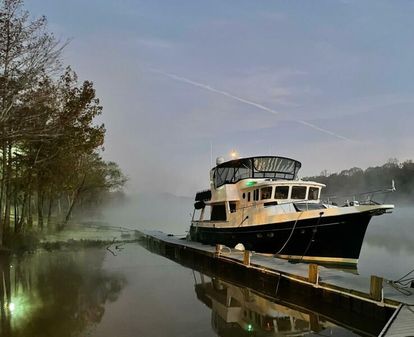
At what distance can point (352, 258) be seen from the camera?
20.6 metres

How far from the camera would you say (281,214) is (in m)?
21.2

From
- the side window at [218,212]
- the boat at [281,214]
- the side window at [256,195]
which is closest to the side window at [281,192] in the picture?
the boat at [281,214]

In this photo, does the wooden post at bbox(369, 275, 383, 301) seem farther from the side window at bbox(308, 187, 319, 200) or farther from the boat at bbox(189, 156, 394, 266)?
the side window at bbox(308, 187, 319, 200)

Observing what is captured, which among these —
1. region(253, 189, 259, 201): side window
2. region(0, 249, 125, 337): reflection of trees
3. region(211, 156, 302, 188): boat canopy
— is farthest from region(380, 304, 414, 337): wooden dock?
region(211, 156, 302, 188): boat canopy

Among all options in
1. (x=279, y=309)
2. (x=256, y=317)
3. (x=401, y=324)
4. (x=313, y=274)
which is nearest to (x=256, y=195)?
(x=313, y=274)

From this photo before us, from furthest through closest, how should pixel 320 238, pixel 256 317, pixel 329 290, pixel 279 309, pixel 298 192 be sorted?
1. pixel 298 192
2. pixel 320 238
3. pixel 279 309
4. pixel 329 290
5. pixel 256 317

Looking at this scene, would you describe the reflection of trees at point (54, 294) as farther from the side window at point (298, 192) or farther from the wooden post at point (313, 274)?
the side window at point (298, 192)

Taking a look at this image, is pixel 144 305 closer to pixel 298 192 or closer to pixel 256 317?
pixel 256 317

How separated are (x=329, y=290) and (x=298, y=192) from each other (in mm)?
10081

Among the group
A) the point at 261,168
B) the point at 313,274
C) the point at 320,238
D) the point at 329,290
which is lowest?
the point at 329,290

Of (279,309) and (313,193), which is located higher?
(313,193)

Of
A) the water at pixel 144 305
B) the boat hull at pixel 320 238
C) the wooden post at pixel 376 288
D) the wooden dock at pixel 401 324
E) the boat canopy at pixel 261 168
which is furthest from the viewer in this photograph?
the boat canopy at pixel 261 168

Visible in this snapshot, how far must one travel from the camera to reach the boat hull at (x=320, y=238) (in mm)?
20203

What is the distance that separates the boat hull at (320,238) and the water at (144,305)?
258 centimetres
